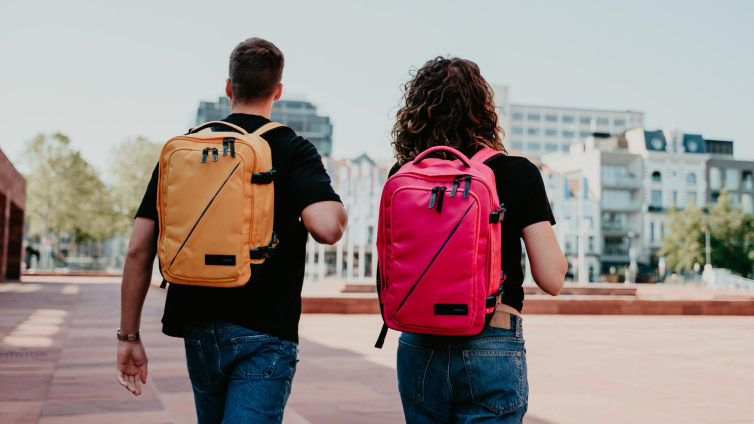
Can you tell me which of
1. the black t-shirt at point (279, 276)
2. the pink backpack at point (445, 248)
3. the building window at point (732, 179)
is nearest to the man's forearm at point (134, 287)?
the black t-shirt at point (279, 276)

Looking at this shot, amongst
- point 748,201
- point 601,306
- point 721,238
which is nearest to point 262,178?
point 601,306

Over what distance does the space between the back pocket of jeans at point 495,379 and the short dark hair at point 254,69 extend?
3.20ft

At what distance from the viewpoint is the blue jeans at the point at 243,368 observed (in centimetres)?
200

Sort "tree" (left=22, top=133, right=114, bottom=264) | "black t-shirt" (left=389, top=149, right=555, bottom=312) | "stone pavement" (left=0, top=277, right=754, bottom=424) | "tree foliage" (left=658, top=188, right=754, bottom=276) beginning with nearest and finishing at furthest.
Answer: "black t-shirt" (left=389, top=149, right=555, bottom=312)
"stone pavement" (left=0, top=277, right=754, bottom=424)
"tree" (left=22, top=133, right=114, bottom=264)
"tree foliage" (left=658, top=188, right=754, bottom=276)

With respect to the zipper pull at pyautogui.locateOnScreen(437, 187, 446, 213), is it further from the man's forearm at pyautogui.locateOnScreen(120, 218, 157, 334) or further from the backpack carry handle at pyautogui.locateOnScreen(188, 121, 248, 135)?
the man's forearm at pyautogui.locateOnScreen(120, 218, 157, 334)

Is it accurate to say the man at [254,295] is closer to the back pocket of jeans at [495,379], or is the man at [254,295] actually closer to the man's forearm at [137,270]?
the man's forearm at [137,270]

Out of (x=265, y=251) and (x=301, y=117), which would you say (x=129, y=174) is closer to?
(x=301, y=117)

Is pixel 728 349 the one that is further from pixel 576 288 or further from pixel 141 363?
pixel 576 288

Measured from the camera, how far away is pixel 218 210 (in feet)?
6.60

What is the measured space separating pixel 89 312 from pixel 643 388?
11939 millimetres

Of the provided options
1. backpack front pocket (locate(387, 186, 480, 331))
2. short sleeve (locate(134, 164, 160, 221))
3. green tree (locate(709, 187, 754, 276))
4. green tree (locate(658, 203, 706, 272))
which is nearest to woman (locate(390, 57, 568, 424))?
backpack front pocket (locate(387, 186, 480, 331))

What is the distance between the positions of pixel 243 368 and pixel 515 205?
86cm

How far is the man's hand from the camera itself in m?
2.29

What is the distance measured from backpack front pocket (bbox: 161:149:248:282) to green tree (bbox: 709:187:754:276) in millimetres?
65616
